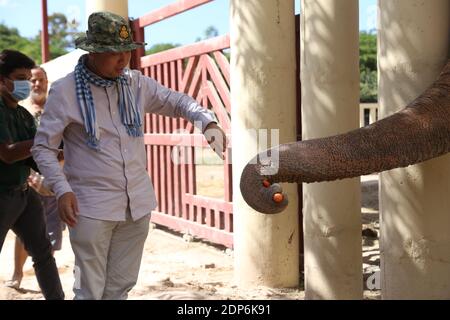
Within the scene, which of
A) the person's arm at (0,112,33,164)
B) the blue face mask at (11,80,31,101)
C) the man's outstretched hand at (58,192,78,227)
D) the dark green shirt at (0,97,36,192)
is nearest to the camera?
the man's outstretched hand at (58,192,78,227)

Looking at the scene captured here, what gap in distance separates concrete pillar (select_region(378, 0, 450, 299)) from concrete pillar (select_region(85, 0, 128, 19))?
414 cm

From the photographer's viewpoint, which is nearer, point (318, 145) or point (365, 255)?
point (318, 145)

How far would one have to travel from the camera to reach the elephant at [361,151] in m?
3.34

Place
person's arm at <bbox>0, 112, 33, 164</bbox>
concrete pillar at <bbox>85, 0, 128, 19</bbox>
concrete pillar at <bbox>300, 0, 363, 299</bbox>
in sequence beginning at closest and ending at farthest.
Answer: person's arm at <bbox>0, 112, 33, 164</bbox> → concrete pillar at <bbox>300, 0, 363, 299</bbox> → concrete pillar at <bbox>85, 0, 128, 19</bbox>

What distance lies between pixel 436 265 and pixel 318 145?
0.99 m

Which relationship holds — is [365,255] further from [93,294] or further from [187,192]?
[93,294]

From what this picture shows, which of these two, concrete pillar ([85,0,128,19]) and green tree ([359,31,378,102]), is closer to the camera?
concrete pillar ([85,0,128,19])

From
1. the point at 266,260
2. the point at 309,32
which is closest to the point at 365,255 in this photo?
the point at 266,260

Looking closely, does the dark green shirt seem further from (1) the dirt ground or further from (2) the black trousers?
(1) the dirt ground

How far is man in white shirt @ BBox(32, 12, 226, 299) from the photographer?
11.0ft

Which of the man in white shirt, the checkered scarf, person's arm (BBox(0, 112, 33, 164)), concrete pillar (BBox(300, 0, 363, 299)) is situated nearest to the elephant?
the man in white shirt

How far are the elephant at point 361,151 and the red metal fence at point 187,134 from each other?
320cm

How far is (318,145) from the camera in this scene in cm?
342

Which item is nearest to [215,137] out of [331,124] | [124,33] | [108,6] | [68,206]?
[124,33]
